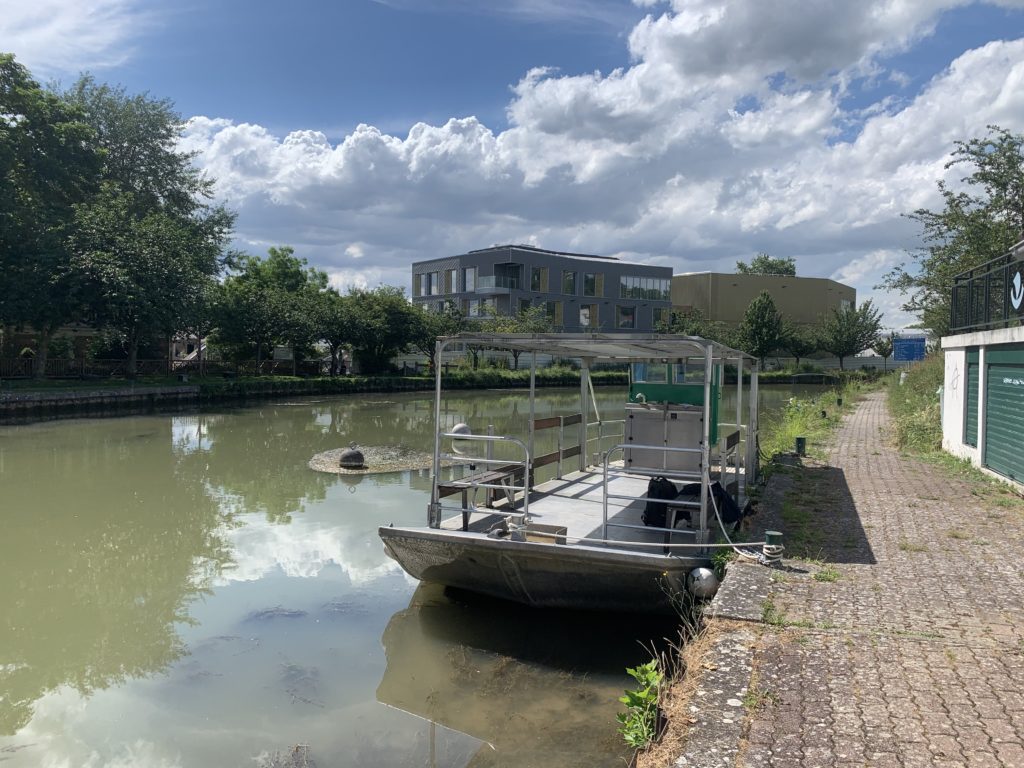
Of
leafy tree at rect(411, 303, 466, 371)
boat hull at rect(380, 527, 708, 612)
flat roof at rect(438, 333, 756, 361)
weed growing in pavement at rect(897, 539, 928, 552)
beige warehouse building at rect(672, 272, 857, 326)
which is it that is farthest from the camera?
beige warehouse building at rect(672, 272, 857, 326)

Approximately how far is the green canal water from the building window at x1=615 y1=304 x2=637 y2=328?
5717 cm

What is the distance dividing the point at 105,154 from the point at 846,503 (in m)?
38.6

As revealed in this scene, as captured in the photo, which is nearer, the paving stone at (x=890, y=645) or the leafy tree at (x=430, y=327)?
the paving stone at (x=890, y=645)

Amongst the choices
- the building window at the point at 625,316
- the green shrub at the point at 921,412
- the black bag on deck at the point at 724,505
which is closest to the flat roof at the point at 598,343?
the black bag on deck at the point at 724,505

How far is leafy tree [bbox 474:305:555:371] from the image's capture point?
54.5m

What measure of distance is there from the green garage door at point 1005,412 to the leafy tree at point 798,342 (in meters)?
54.5

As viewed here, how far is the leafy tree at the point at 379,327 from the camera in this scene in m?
46.0

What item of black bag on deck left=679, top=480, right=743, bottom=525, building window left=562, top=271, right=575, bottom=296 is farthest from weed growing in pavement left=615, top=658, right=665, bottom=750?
building window left=562, top=271, right=575, bottom=296

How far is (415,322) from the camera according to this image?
1905 inches

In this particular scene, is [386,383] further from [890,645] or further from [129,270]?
[890,645]

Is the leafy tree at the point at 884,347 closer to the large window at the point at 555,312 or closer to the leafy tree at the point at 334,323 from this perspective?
the large window at the point at 555,312

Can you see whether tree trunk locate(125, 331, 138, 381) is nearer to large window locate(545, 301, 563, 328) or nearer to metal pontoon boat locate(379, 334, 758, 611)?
metal pontoon boat locate(379, 334, 758, 611)

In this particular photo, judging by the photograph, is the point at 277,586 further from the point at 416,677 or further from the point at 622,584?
the point at 622,584

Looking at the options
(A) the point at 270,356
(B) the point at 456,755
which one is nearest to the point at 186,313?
(A) the point at 270,356
